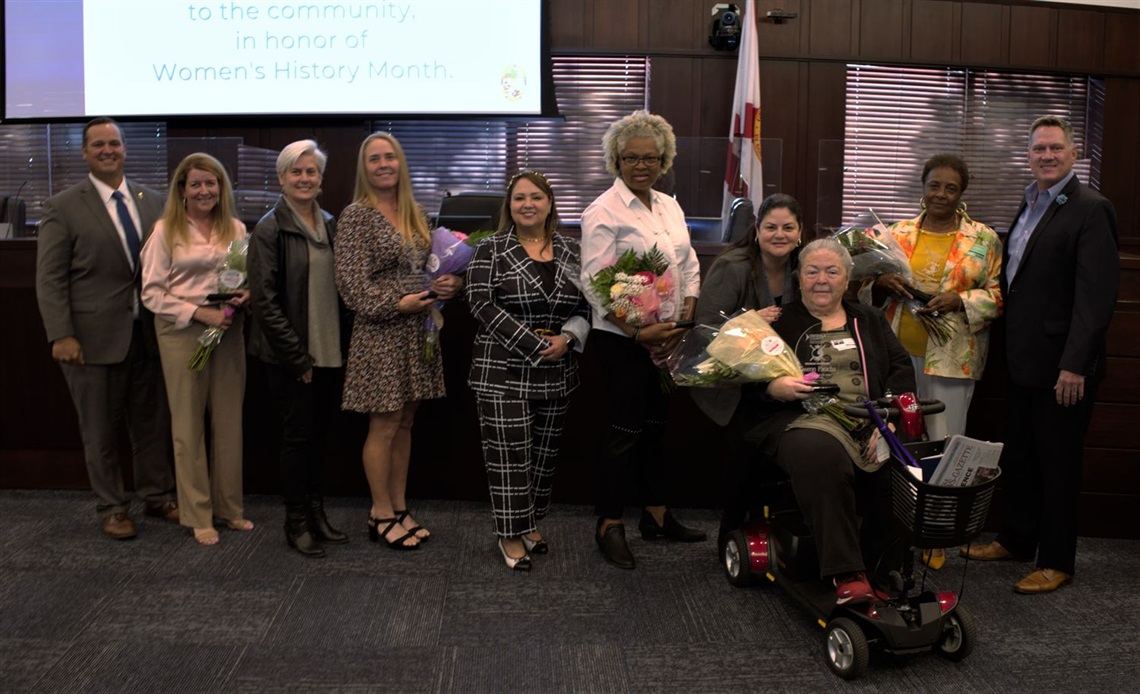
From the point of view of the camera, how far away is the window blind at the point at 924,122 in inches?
271

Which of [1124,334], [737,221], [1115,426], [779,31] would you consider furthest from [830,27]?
[1115,426]

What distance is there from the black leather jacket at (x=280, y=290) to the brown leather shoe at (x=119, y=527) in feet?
3.06

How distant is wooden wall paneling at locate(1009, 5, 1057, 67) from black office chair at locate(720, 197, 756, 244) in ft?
11.2

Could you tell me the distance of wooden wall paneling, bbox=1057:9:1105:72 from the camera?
22.7ft

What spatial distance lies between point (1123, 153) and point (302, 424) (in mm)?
6471

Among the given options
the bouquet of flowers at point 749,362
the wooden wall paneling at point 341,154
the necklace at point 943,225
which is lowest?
the bouquet of flowers at point 749,362

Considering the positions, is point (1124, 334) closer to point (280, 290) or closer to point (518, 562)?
point (518, 562)

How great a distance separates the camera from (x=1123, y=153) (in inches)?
281

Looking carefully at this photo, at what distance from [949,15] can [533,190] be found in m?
4.83

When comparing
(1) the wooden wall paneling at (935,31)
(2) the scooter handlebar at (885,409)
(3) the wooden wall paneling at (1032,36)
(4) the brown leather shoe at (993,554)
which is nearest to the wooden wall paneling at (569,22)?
(1) the wooden wall paneling at (935,31)

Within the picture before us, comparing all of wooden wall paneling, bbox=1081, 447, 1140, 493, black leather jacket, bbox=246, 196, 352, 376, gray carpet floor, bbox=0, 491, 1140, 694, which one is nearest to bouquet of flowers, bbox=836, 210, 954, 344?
gray carpet floor, bbox=0, 491, 1140, 694

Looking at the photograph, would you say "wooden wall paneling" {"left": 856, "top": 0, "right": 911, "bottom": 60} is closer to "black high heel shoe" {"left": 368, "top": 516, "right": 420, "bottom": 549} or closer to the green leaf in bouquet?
the green leaf in bouquet

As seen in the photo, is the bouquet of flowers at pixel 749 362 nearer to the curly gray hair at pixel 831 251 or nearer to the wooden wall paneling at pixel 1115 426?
the curly gray hair at pixel 831 251

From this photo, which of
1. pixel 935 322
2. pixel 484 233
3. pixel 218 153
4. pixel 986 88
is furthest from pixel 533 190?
pixel 986 88
